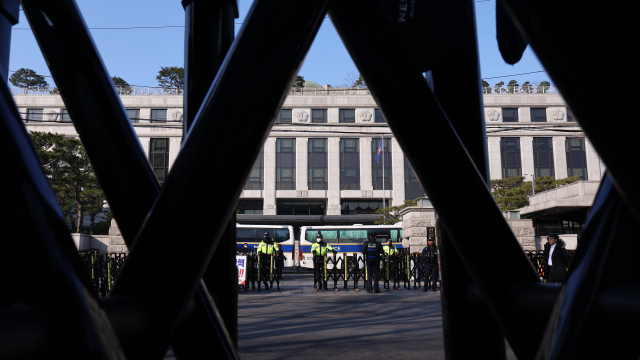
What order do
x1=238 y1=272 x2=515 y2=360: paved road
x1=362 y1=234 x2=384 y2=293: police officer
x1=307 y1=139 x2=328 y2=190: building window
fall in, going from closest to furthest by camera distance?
1. x1=238 y1=272 x2=515 y2=360: paved road
2. x1=362 y1=234 x2=384 y2=293: police officer
3. x1=307 y1=139 x2=328 y2=190: building window

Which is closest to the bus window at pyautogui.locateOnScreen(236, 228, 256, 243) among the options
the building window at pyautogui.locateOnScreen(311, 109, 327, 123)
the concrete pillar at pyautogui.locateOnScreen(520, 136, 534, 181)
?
the building window at pyautogui.locateOnScreen(311, 109, 327, 123)

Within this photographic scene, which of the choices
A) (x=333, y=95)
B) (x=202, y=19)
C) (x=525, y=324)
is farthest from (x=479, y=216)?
(x=333, y=95)

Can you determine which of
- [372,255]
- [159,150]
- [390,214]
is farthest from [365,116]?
[372,255]

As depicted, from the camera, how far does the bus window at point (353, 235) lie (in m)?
28.2

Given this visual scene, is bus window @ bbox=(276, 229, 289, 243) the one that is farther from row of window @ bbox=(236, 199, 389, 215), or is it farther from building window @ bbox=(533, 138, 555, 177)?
building window @ bbox=(533, 138, 555, 177)

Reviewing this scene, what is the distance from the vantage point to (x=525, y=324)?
62 cm

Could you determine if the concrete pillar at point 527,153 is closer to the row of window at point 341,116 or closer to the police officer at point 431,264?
the row of window at point 341,116

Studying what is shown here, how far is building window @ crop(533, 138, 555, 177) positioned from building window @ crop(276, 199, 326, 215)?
66.5 feet

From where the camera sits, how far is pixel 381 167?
4469 cm

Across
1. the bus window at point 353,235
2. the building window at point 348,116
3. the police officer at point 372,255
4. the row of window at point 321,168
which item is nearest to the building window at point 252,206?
the row of window at point 321,168

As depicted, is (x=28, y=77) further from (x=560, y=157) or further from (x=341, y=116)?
(x=560, y=157)

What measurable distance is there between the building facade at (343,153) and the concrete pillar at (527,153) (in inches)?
3.7

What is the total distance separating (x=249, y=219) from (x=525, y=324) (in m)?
43.4

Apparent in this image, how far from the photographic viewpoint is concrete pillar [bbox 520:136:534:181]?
44219 millimetres
